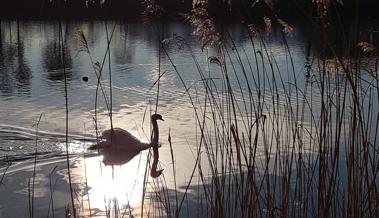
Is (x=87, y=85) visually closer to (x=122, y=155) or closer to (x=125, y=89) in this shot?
(x=125, y=89)

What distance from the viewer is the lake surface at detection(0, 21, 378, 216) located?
192 inches

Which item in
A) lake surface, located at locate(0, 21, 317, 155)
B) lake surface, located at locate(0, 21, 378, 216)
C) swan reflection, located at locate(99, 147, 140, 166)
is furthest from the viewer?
lake surface, located at locate(0, 21, 317, 155)

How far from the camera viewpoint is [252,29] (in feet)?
7.88

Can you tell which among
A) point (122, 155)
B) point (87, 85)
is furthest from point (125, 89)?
point (122, 155)

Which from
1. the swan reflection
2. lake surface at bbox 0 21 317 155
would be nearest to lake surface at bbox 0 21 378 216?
lake surface at bbox 0 21 317 155

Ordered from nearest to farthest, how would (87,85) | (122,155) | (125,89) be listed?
(122,155) → (125,89) → (87,85)

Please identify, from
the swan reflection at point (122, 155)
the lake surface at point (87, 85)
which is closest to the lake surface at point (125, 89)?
the lake surface at point (87, 85)

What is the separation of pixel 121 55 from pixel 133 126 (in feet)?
19.7

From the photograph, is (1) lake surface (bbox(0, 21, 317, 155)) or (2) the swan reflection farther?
(1) lake surface (bbox(0, 21, 317, 155))

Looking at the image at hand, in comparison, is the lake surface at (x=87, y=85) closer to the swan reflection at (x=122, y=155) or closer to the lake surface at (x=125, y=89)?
the lake surface at (x=125, y=89)

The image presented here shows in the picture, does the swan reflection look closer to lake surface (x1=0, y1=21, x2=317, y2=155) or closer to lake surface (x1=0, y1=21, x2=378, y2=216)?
lake surface (x1=0, y1=21, x2=378, y2=216)

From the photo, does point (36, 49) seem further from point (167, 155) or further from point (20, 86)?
point (167, 155)

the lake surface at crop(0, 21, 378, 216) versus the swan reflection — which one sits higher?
the lake surface at crop(0, 21, 378, 216)

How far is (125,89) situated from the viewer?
9.48 meters
